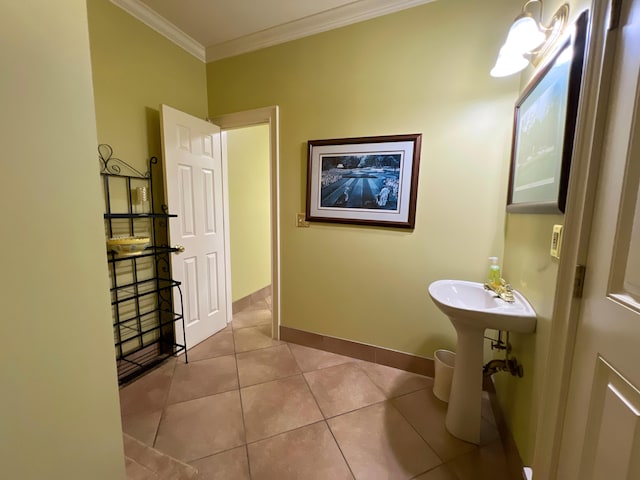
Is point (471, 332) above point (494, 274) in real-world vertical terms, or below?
below

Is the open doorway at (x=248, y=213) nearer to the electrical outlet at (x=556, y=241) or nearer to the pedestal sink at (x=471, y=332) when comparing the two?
the pedestal sink at (x=471, y=332)

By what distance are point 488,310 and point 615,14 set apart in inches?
42.3

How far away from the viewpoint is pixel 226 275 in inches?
107

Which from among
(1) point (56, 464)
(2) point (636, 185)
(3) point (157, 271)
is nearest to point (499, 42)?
(2) point (636, 185)

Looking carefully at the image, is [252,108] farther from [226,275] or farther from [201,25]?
[226,275]

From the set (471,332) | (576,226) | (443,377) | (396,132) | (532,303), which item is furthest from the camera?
(396,132)

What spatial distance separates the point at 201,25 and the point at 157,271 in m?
2.00

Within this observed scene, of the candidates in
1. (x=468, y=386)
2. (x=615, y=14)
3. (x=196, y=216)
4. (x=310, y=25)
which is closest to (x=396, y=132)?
(x=310, y=25)

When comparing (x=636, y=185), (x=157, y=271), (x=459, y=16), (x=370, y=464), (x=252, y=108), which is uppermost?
(x=459, y=16)

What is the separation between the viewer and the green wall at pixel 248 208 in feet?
9.72

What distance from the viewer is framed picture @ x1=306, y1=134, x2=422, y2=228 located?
6.09 ft

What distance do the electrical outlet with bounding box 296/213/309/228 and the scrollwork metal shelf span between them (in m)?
0.98

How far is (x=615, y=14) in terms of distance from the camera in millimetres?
736

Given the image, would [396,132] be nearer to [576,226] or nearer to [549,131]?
[549,131]
